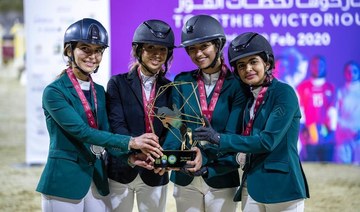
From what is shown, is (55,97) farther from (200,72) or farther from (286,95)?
(286,95)

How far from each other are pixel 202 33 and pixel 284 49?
457 cm

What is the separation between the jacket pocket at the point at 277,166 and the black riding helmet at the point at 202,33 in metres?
0.67

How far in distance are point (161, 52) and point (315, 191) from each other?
3.75 metres

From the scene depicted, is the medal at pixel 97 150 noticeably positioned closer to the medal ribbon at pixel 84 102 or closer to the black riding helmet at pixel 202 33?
the medal ribbon at pixel 84 102

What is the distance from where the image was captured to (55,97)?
317 centimetres

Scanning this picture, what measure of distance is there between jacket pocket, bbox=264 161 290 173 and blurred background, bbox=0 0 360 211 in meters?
4.40

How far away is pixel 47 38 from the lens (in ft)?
25.1

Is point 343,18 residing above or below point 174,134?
above

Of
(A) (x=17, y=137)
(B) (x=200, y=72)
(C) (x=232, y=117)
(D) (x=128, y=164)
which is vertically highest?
(B) (x=200, y=72)

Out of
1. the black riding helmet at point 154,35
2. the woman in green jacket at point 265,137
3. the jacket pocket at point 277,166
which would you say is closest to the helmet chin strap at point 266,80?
the woman in green jacket at point 265,137

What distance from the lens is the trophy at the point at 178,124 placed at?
3.15 metres

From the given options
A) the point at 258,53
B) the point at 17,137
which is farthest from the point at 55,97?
the point at 17,137

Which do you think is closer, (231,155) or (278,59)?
(231,155)

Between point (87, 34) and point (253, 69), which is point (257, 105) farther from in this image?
point (87, 34)
